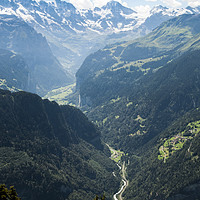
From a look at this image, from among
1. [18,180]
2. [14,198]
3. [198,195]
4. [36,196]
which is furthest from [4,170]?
[198,195]

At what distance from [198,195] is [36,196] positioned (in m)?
117

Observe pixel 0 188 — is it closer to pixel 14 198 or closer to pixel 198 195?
pixel 14 198

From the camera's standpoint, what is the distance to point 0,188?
89.0 m

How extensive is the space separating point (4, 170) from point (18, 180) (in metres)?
12.7

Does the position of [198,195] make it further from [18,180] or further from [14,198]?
[14,198]

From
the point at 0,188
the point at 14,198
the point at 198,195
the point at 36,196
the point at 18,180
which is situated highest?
the point at 0,188

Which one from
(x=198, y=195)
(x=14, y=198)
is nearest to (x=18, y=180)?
(x=14, y=198)

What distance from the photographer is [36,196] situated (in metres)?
200

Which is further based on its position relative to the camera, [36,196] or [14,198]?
[36,196]

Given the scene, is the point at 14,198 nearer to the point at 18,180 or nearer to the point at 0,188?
the point at 0,188

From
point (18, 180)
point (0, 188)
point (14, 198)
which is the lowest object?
point (18, 180)

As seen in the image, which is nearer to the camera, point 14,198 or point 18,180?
point 14,198

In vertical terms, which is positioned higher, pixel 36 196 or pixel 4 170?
pixel 4 170

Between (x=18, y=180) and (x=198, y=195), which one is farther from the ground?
(x=18, y=180)
